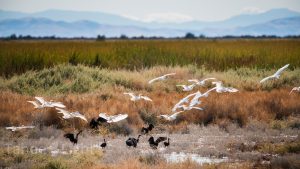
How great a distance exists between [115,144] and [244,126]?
3.91 metres

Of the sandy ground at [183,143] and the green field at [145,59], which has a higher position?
the green field at [145,59]

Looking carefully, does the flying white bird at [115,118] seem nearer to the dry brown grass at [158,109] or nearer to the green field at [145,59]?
the dry brown grass at [158,109]

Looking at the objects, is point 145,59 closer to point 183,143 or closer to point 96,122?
point 96,122

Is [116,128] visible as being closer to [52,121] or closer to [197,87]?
[52,121]

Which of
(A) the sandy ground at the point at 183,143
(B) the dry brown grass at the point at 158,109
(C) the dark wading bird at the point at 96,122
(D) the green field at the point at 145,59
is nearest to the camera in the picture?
(A) the sandy ground at the point at 183,143

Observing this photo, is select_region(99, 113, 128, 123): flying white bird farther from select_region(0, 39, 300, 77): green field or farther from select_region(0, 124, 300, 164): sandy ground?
select_region(0, 39, 300, 77): green field

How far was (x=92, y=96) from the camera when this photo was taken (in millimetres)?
17656

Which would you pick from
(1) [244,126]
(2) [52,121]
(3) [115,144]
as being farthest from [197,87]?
(3) [115,144]

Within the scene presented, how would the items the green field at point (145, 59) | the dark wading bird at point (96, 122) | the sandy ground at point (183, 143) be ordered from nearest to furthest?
1. the sandy ground at point (183, 143)
2. the dark wading bird at point (96, 122)
3. the green field at point (145, 59)

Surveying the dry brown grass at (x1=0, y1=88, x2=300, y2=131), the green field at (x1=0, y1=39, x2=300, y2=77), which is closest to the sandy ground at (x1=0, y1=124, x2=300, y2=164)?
the dry brown grass at (x1=0, y1=88, x2=300, y2=131)

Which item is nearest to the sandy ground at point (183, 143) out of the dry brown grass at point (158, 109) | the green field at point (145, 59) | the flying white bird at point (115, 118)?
the flying white bird at point (115, 118)

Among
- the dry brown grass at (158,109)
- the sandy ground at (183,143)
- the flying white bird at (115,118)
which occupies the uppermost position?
the flying white bird at (115,118)

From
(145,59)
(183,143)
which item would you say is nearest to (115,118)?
(183,143)

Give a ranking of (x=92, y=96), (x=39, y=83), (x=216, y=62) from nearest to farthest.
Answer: (x=92, y=96) < (x=39, y=83) < (x=216, y=62)
